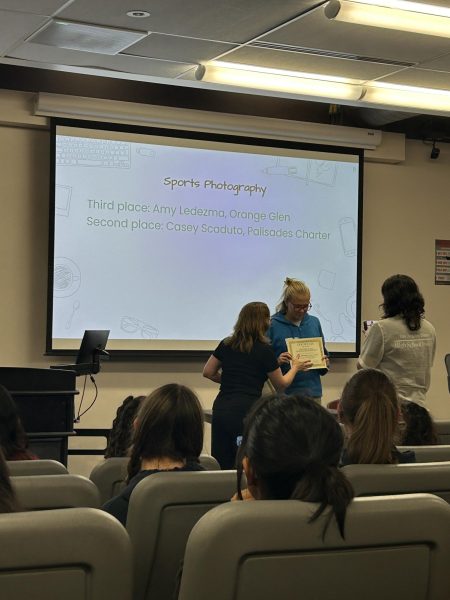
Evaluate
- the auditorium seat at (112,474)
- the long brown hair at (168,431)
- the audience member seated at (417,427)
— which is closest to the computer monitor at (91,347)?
the audience member seated at (417,427)

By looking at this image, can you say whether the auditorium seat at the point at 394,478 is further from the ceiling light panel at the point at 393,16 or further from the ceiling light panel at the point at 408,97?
the ceiling light panel at the point at 408,97

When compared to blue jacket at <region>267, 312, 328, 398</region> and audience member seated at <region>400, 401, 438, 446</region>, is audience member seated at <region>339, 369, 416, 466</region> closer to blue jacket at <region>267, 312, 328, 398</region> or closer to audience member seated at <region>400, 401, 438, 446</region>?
audience member seated at <region>400, 401, 438, 446</region>

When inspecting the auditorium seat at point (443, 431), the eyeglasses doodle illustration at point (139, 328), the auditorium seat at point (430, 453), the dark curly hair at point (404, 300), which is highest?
the dark curly hair at point (404, 300)

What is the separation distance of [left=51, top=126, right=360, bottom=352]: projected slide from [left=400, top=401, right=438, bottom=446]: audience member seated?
3890 millimetres

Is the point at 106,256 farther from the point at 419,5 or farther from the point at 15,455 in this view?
the point at 15,455

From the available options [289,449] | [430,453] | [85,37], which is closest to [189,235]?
[85,37]

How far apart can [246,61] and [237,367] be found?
1767 millimetres

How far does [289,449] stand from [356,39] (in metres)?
3.52

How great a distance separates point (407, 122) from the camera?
791cm

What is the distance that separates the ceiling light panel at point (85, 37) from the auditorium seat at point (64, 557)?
148 inches

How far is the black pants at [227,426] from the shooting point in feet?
15.0

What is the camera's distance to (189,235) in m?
7.17

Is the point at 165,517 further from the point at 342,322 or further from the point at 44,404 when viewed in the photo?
the point at 342,322

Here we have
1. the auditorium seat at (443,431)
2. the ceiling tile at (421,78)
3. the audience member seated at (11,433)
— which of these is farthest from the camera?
the ceiling tile at (421,78)
